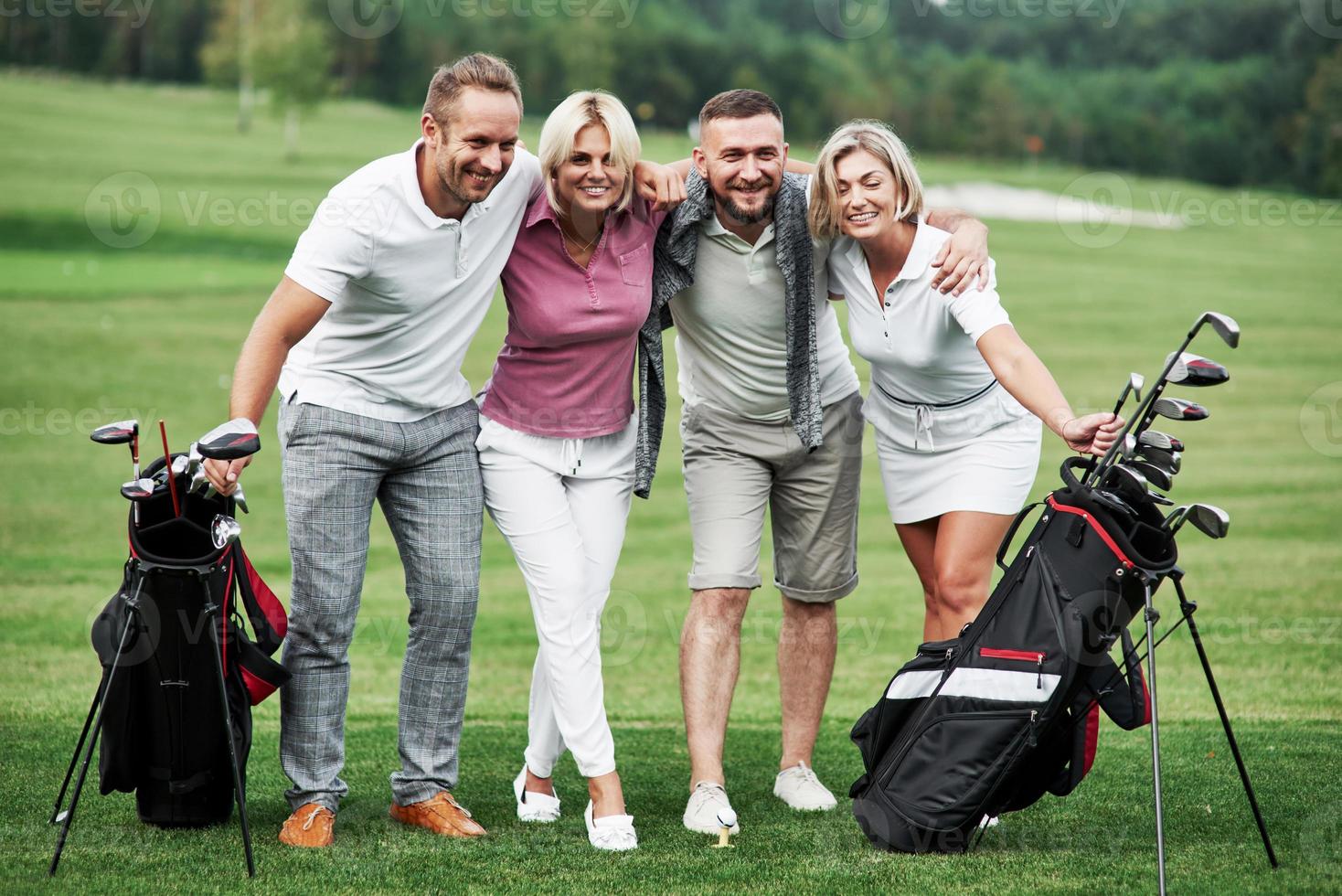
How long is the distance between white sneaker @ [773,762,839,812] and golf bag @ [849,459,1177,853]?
47 centimetres

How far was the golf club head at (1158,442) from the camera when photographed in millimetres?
3330

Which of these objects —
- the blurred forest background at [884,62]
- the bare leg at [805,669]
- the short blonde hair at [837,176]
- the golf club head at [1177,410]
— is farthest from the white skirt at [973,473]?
the blurred forest background at [884,62]

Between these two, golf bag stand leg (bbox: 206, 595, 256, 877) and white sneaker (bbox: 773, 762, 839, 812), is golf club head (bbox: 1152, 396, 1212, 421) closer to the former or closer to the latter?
white sneaker (bbox: 773, 762, 839, 812)

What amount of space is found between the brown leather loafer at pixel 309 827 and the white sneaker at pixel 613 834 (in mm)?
668

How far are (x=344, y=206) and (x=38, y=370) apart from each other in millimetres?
12527

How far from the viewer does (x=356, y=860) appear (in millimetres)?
3586

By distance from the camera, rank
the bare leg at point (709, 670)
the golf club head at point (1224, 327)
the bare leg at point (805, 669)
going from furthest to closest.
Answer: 1. the bare leg at point (805, 669)
2. the bare leg at point (709, 670)
3. the golf club head at point (1224, 327)

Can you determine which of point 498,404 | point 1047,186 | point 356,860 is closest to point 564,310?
point 498,404

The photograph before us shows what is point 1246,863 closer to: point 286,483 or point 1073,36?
point 286,483

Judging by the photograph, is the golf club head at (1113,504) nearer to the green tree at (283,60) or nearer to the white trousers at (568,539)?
the white trousers at (568,539)

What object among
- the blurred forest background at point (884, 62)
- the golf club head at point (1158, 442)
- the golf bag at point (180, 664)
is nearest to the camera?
the golf club head at point (1158, 442)

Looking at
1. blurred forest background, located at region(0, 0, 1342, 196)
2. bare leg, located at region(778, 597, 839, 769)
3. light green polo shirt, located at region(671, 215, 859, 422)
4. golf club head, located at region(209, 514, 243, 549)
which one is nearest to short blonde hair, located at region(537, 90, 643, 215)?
light green polo shirt, located at region(671, 215, 859, 422)

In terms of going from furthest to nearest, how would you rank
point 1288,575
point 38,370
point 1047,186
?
point 1047,186 < point 38,370 < point 1288,575

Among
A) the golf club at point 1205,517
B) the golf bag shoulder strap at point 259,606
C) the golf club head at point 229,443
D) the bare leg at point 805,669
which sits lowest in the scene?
the bare leg at point 805,669
